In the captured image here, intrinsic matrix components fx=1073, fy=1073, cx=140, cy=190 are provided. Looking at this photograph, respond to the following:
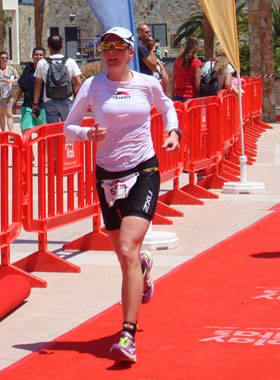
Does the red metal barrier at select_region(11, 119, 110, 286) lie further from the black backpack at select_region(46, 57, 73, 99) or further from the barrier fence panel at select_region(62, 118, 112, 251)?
the black backpack at select_region(46, 57, 73, 99)

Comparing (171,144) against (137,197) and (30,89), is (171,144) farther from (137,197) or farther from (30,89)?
(30,89)

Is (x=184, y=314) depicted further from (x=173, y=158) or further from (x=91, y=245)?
(x=173, y=158)

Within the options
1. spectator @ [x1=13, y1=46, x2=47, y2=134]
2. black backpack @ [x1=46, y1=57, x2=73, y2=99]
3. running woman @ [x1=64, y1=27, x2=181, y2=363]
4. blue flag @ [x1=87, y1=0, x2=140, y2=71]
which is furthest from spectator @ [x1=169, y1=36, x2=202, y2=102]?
running woman @ [x1=64, y1=27, x2=181, y2=363]

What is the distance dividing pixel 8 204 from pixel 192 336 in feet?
7.17

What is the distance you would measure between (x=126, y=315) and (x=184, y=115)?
7.07m

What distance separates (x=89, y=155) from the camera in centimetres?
993

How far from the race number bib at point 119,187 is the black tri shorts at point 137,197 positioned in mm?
18

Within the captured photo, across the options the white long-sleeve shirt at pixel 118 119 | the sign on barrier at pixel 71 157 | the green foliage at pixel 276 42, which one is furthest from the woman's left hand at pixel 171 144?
the green foliage at pixel 276 42

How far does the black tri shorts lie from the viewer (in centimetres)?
655

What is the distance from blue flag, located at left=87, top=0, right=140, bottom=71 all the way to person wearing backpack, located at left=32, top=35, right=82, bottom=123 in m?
5.40

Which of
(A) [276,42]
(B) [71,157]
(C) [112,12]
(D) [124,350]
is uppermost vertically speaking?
(C) [112,12]

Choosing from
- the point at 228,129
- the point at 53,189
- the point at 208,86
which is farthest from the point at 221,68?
the point at 53,189

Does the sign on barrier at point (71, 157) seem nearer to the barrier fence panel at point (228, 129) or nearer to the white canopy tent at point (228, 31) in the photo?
the white canopy tent at point (228, 31)

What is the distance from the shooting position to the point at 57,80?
1450 centimetres
